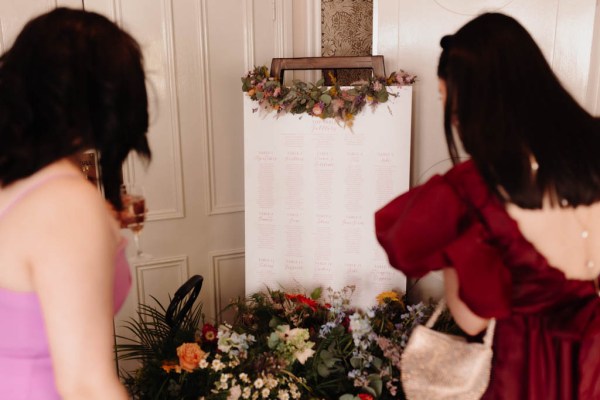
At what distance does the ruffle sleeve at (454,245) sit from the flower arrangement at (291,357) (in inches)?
34.5

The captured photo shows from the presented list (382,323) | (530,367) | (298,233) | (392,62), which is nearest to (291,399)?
(382,323)

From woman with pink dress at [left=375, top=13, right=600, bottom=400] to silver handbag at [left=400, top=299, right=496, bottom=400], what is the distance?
6cm

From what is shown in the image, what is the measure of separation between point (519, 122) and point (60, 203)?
94 cm

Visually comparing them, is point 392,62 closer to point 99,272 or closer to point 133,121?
point 133,121

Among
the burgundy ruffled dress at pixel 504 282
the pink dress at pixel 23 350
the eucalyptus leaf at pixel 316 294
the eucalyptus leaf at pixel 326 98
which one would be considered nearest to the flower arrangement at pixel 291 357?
the eucalyptus leaf at pixel 316 294

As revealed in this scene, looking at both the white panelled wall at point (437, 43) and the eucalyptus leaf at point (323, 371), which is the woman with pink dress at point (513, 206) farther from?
the white panelled wall at point (437, 43)

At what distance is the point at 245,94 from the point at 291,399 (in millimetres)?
1375

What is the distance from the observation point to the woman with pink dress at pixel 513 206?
113cm

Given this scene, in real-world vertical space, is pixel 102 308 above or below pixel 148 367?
above

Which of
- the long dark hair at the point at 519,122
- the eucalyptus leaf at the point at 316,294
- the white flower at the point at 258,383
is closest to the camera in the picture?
the long dark hair at the point at 519,122

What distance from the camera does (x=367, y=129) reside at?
2342 mm

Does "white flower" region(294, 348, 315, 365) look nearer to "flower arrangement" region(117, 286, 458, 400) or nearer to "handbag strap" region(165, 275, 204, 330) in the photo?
"flower arrangement" region(117, 286, 458, 400)

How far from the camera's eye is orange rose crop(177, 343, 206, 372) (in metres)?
1.99

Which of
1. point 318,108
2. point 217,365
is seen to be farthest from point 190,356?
point 318,108
